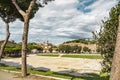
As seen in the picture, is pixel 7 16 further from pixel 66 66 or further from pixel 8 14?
pixel 66 66

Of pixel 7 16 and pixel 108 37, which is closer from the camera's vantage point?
pixel 108 37

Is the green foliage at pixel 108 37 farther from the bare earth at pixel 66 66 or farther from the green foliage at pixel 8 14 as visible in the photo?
the green foliage at pixel 8 14

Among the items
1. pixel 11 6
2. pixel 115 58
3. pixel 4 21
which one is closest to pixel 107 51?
pixel 115 58

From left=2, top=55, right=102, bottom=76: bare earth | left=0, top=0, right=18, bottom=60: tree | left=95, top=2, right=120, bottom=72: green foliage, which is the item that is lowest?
left=2, top=55, right=102, bottom=76: bare earth

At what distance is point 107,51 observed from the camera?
13969 millimetres

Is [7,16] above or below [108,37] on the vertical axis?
above

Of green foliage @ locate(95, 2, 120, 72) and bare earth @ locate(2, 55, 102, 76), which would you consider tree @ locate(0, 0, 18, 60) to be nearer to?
bare earth @ locate(2, 55, 102, 76)

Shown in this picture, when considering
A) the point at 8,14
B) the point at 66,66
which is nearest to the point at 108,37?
the point at 8,14

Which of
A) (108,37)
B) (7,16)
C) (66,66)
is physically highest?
(7,16)

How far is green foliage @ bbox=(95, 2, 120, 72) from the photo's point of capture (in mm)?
13664

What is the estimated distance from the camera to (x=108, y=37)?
1364 centimetres

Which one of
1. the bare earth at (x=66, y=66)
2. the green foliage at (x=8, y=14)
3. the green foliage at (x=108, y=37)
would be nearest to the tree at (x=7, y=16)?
the green foliage at (x=8, y=14)

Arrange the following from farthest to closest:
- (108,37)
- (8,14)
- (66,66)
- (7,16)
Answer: (66,66) < (7,16) < (8,14) < (108,37)

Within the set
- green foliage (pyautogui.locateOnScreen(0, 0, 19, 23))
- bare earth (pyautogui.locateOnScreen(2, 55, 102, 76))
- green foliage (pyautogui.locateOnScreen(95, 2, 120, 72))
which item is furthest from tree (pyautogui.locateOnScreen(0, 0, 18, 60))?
green foliage (pyautogui.locateOnScreen(95, 2, 120, 72))
